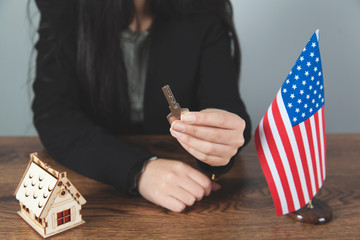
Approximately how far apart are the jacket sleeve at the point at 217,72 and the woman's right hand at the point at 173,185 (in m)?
0.34

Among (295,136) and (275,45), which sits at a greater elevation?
(295,136)

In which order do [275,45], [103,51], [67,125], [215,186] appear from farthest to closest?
[275,45]
[103,51]
[67,125]
[215,186]

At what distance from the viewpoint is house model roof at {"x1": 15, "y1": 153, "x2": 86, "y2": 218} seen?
0.65 m

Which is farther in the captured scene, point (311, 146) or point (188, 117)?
point (311, 146)

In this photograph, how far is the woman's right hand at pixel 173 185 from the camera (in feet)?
2.53

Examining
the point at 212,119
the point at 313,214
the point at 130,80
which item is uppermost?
the point at 212,119

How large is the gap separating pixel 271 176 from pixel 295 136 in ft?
0.30

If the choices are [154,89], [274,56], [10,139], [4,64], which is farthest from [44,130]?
[274,56]

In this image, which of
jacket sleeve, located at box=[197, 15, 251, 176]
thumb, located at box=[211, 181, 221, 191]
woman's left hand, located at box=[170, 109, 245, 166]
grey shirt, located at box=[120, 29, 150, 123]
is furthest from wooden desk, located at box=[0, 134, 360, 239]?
grey shirt, located at box=[120, 29, 150, 123]

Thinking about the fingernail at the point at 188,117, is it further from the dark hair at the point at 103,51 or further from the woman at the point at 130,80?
the dark hair at the point at 103,51

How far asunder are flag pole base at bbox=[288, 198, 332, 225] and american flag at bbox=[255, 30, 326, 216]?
2cm

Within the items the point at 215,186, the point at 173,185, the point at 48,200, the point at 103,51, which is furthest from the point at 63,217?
the point at 103,51

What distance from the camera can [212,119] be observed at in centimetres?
66

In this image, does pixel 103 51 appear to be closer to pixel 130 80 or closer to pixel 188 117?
pixel 130 80
